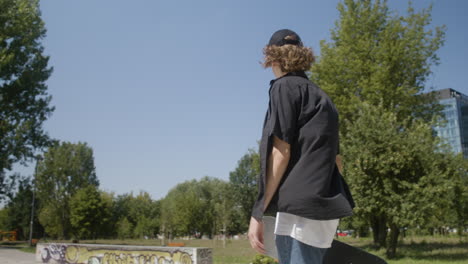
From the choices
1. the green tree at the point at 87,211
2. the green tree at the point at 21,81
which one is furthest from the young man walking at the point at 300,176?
the green tree at the point at 87,211

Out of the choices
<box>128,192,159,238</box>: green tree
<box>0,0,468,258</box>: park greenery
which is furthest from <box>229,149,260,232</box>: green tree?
<box>0,0,468,258</box>: park greenery

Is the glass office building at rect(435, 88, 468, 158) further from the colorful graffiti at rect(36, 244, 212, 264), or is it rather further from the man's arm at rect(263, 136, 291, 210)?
the man's arm at rect(263, 136, 291, 210)

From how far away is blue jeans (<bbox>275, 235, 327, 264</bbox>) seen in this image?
6.61 feet

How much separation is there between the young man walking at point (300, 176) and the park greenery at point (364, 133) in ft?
61.6

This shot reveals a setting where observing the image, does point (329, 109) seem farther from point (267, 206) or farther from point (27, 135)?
point (27, 135)

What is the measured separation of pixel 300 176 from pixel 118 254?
19.1 m

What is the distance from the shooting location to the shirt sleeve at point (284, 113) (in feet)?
6.82

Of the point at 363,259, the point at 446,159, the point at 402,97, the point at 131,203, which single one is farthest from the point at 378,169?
the point at 131,203

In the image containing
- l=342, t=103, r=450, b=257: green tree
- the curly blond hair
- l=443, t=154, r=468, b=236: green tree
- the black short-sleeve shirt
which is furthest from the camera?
l=443, t=154, r=468, b=236: green tree

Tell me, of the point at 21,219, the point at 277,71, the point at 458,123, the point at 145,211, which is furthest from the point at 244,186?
the point at 458,123

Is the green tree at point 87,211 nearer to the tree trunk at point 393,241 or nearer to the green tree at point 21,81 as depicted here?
the green tree at point 21,81

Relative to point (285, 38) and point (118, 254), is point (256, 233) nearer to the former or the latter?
point (285, 38)

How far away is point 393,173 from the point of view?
19812 mm

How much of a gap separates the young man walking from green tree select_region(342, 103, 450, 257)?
18763mm
